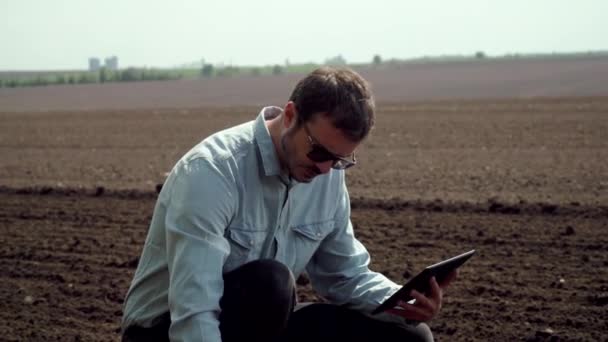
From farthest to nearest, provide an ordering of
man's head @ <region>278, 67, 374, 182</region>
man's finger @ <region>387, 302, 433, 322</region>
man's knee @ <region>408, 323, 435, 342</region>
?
man's knee @ <region>408, 323, 435, 342</region>, man's finger @ <region>387, 302, 433, 322</region>, man's head @ <region>278, 67, 374, 182</region>

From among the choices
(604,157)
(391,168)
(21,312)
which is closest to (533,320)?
(21,312)

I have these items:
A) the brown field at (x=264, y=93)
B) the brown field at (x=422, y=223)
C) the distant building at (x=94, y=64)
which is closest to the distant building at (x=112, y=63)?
the distant building at (x=94, y=64)

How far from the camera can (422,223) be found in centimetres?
774

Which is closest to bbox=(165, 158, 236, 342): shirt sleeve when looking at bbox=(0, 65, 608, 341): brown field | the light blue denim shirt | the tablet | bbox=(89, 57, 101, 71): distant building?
the light blue denim shirt

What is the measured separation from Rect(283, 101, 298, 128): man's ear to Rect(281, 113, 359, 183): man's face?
0.01 metres

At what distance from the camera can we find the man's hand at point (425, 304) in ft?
10.8

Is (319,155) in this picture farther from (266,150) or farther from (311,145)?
(266,150)

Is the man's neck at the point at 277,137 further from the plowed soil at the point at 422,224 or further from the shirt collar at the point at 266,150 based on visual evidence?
the plowed soil at the point at 422,224

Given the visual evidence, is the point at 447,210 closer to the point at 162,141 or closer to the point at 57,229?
the point at 57,229

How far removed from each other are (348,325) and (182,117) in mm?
19719

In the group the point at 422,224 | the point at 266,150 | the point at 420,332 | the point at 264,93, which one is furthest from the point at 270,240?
the point at 264,93

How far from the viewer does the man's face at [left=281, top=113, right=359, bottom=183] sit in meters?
2.95

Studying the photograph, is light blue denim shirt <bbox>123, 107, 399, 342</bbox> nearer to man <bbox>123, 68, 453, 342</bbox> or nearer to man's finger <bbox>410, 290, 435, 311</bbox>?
man <bbox>123, 68, 453, 342</bbox>

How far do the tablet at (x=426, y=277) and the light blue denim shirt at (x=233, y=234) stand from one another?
0.75ft
